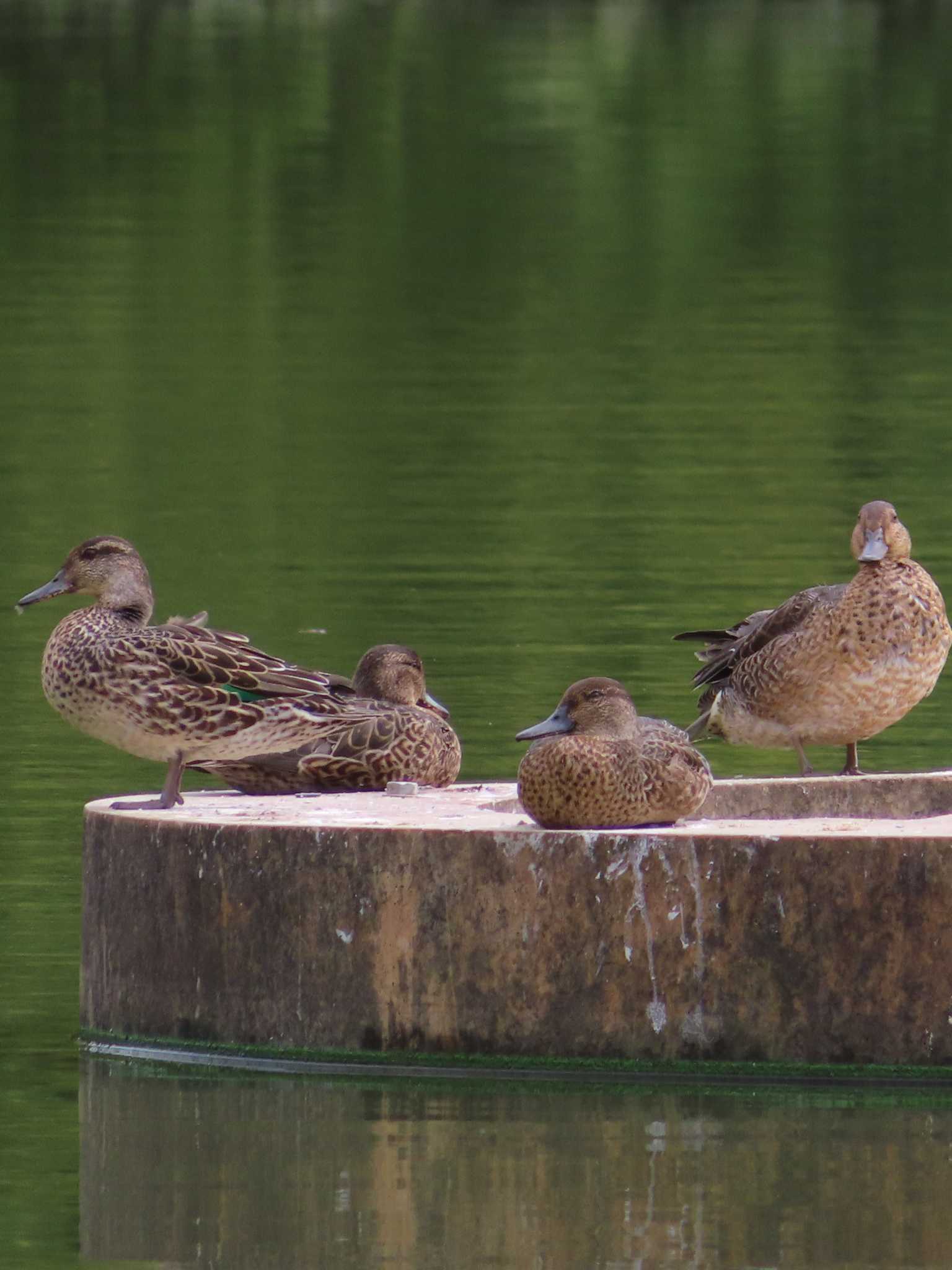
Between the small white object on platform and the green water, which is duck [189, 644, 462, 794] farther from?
the green water

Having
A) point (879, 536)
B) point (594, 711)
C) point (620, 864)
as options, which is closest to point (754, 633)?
point (879, 536)

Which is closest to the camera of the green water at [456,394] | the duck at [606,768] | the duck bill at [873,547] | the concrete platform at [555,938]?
the concrete platform at [555,938]

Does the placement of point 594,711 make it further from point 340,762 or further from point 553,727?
point 340,762

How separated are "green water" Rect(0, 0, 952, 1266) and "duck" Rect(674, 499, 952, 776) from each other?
6.29 ft

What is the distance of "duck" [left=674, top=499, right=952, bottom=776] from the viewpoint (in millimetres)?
11523

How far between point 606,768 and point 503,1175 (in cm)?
142

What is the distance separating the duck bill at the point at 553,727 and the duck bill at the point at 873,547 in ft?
7.04

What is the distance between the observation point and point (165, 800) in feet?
32.8

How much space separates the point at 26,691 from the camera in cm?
1595

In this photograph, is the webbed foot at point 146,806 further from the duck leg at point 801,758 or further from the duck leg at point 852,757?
the duck leg at point 852,757

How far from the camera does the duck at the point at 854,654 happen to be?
37.8 feet

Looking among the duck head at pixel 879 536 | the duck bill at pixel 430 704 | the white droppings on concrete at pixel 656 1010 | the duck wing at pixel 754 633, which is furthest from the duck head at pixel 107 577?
the white droppings on concrete at pixel 656 1010

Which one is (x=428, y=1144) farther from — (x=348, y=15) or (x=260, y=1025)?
(x=348, y=15)

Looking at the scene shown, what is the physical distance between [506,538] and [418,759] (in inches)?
378
